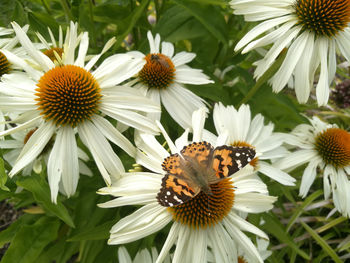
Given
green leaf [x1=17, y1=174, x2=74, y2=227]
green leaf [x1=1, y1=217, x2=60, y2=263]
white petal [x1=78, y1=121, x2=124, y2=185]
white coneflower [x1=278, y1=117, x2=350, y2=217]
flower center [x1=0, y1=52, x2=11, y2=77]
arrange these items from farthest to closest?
1. white coneflower [x1=278, y1=117, x2=350, y2=217]
2. flower center [x1=0, y1=52, x2=11, y2=77]
3. green leaf [x1=1, y1=217, x2=60, y2=263]
4. green leaf [x1=17, y1=174, x2=74, y2=227]
5. white petal [x1=78, y1=121, x2=124, y2=185]

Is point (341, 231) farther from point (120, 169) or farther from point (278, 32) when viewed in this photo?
point (120, 169)

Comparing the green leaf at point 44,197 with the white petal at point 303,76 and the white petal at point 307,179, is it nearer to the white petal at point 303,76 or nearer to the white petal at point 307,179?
the white petal at point 303,76

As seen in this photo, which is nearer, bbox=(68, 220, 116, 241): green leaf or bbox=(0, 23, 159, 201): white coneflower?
bbox=(0, 23, 159, 201): white coneflower

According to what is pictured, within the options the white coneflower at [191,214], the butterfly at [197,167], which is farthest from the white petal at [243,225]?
the butterfly at [197,167]

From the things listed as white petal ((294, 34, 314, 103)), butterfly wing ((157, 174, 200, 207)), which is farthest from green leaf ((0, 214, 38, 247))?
white petal ((294, 34, 314, 103))

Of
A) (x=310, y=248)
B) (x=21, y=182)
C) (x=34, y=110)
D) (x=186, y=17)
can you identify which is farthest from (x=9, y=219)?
(x=310, y=248)

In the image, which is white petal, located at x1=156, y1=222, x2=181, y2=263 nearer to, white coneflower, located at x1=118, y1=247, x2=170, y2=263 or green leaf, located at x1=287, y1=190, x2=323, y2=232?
white coneflower, located at x1=118, y1=247, x2=170, y2=263
